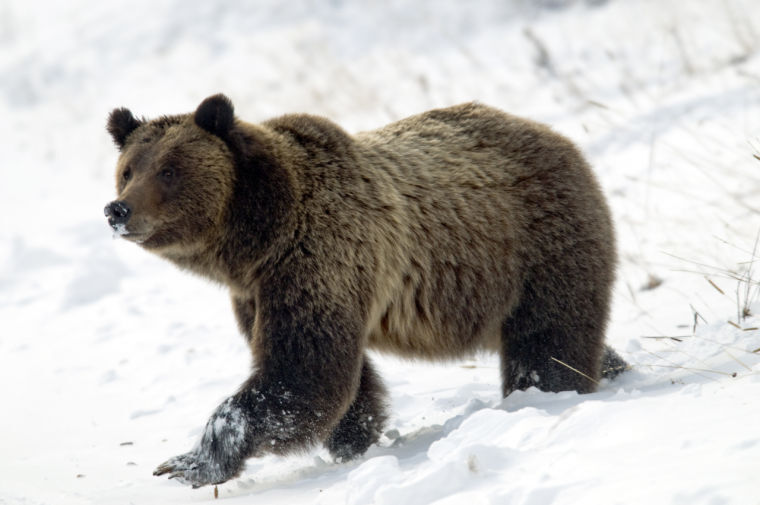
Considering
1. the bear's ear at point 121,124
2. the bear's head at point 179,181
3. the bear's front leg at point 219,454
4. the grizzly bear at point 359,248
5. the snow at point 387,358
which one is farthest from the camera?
the bear's ear at point 121,124


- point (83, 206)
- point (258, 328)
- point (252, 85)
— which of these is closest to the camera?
point (258, 328)

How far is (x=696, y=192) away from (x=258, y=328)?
5516mm

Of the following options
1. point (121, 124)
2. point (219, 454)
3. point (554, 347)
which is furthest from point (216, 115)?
point (554, 347)

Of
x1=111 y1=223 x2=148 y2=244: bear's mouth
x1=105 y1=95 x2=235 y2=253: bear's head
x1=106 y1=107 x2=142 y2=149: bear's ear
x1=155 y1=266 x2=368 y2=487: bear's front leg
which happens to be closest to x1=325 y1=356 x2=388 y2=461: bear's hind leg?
x1=155 y1=266 x2=368 y2=487: bear's front leg

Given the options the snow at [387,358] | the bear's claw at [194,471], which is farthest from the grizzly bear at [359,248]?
the snow at [387,358]

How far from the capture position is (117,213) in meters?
4.06

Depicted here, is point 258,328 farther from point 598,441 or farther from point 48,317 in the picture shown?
point 48,317

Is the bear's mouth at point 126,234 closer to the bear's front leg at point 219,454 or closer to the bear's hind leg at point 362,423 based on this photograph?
the bear's front leg at point 219,454

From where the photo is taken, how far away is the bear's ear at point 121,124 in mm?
4648

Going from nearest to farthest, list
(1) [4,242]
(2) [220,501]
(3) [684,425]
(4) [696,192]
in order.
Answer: (3) [684,425] < (2) [220,501] < (4) [696,192] < (1) [4,242]

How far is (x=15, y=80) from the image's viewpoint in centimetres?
1820

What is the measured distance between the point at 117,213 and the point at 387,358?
2.25m

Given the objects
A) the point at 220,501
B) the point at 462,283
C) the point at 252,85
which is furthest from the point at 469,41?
the point at 220,501

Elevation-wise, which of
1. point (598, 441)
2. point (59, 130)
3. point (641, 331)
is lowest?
point (641, 331)
